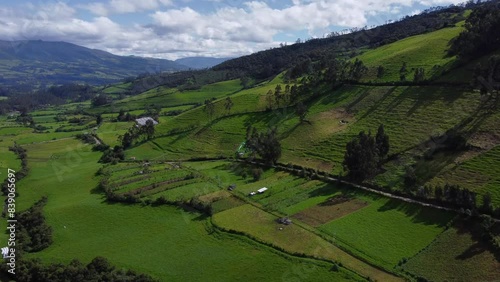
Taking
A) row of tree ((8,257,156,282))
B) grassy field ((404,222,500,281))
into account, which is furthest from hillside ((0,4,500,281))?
row of tree ((8,257,156,282))

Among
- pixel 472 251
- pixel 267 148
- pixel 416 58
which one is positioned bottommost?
pixel 472 251

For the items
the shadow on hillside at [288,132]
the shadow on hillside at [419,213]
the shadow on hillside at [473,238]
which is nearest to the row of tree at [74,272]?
the shadow on hillside at [419,213]

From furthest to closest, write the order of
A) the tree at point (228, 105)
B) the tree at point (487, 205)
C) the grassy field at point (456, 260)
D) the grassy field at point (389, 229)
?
the tree at point (228, 105) → the tree at point (487, 205) → the grassy field at point (389, 229) → the grassy field at point (456, 260)

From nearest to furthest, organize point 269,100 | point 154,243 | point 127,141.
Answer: point 154,243, point 127,141, point 269,100

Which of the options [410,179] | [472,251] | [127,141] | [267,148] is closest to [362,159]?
[410,179]

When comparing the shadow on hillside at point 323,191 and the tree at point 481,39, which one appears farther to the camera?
the tree at point 481,39

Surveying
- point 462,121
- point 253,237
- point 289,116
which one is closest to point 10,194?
point 253,237

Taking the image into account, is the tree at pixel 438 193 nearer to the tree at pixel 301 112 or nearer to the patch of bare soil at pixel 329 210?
the patch of bare soil at pixel 329 210

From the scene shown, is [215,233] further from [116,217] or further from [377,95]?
[377,95]

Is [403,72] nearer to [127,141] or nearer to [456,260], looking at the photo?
[456,260]
